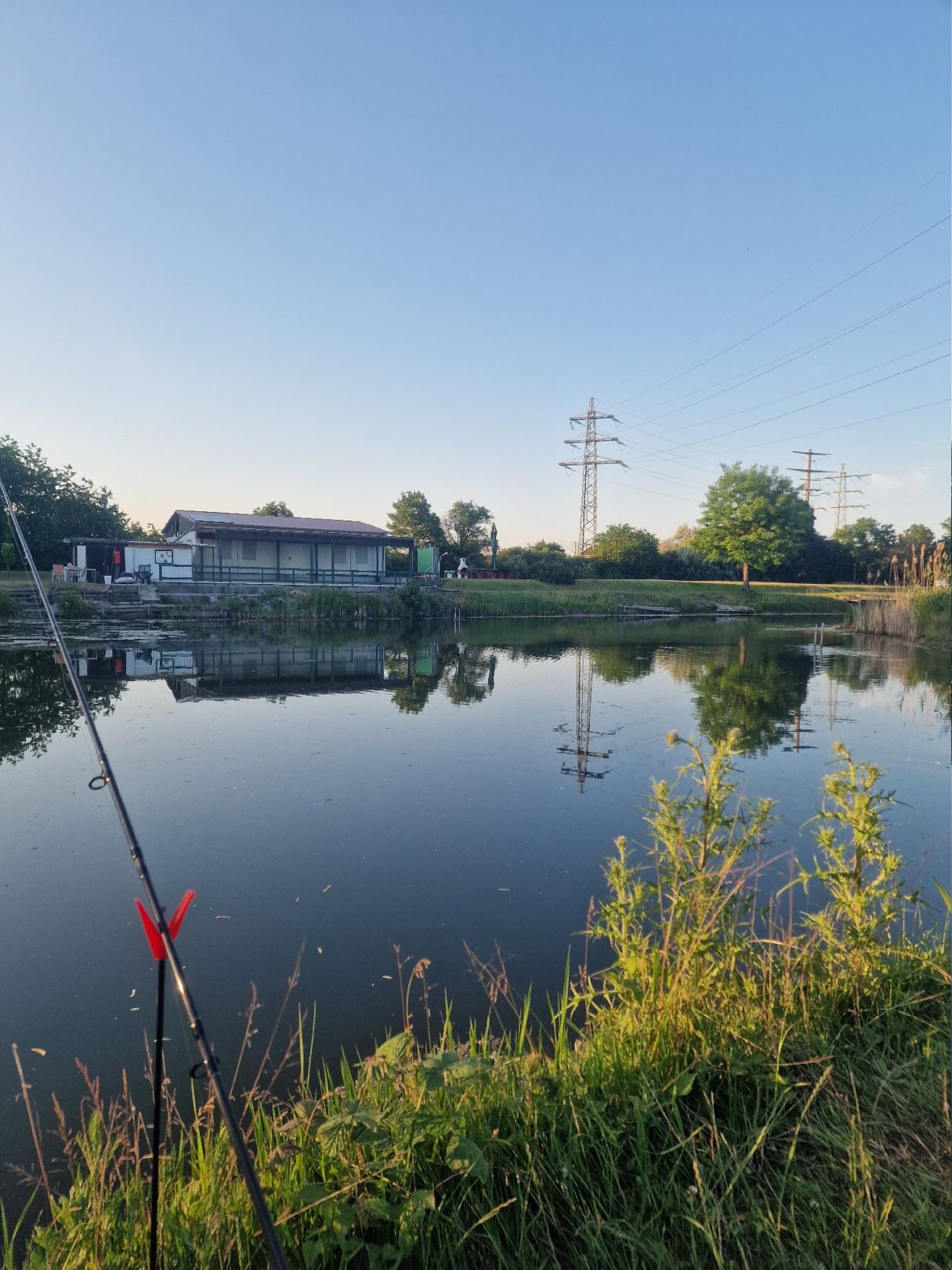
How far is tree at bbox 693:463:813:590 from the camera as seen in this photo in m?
49.8

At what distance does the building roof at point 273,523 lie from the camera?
35.5 metres

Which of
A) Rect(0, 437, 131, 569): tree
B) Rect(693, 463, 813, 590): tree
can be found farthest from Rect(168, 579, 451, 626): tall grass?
Rect(693, 463, 813, 590): tree

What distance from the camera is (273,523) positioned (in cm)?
3775

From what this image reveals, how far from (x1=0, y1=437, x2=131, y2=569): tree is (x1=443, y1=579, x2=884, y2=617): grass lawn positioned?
66.3 ft

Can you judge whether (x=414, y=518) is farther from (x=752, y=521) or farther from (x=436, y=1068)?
(x=436, y=1068)

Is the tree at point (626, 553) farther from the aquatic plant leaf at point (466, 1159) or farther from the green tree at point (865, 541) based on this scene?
the aquatic plant leaf at point (466, 1159)

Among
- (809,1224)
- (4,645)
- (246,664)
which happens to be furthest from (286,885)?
(4,645)

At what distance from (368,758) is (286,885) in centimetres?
358

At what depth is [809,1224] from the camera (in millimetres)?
1927

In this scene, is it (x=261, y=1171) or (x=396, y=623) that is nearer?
(x=261, y=1171)

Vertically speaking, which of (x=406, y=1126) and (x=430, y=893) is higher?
(x=406, y=1126)

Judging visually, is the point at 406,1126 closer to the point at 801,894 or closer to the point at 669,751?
the point at 801,894

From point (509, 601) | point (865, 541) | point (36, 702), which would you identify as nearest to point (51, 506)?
point (509, 601)

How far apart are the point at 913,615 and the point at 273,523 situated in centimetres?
3167
